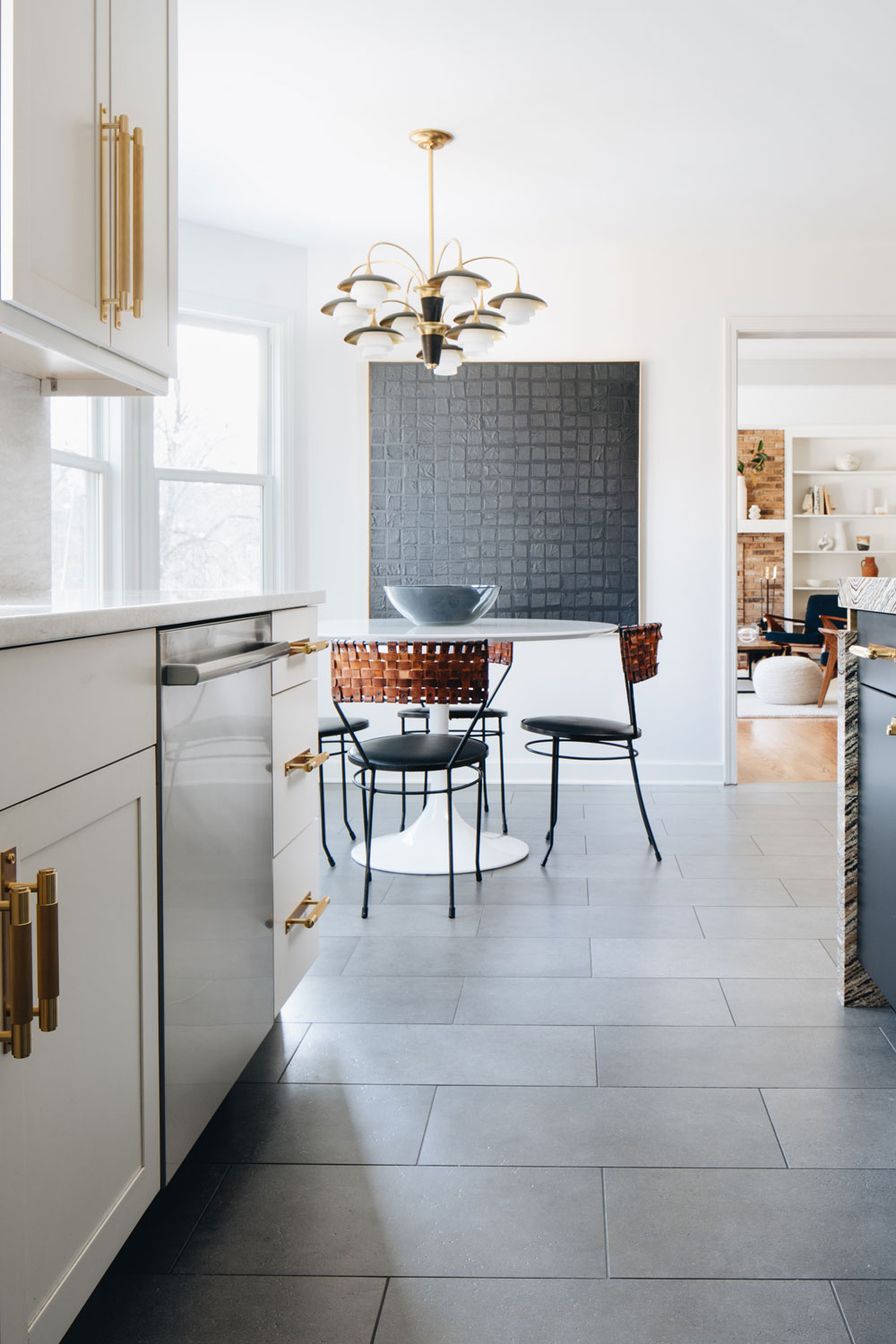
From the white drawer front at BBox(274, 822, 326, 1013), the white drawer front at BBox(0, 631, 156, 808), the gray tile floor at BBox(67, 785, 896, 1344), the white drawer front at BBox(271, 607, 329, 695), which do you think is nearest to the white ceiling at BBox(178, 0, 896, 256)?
the white drawer front at BBox(271, 607, 329, 695)

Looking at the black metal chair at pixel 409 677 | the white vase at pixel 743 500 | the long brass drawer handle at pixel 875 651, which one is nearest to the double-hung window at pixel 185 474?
the black metal chair at pixel 409 677

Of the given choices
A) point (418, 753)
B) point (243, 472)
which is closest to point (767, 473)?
point (243, 472)

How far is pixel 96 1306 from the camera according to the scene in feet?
4.11

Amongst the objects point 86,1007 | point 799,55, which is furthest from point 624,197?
point 86,1007

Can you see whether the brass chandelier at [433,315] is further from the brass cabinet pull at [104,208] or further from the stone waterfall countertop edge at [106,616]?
the stone waterfall countertop edge at [106,616]

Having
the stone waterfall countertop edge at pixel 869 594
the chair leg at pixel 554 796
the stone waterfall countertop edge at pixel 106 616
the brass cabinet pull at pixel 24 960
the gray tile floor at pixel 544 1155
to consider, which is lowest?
the gray tile floor at pixel 544 1155

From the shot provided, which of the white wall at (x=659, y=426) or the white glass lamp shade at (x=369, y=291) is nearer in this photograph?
the white glass lamp shade at (x=369, y=291)

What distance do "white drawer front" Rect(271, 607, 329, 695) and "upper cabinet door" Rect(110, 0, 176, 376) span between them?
57cm

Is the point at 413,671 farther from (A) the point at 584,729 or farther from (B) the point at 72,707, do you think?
(B) the point at 72,707

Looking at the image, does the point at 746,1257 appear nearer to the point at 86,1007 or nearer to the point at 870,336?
the point at 86,1007

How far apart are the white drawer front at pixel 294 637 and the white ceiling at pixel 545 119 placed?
72.9 inches

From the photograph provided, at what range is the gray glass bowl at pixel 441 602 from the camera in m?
3.32

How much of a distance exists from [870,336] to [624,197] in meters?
1.41

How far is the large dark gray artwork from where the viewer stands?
4.79 m
